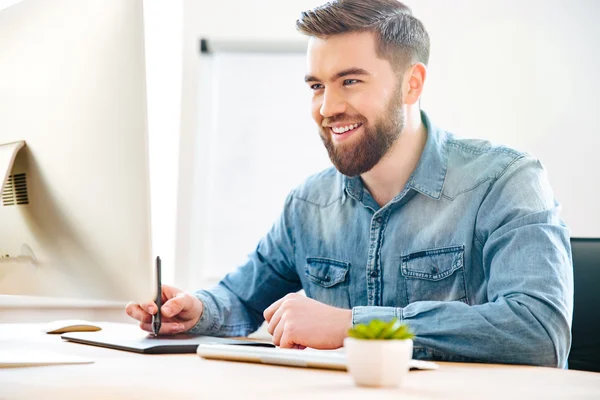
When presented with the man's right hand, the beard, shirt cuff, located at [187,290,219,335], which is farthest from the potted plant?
the beard

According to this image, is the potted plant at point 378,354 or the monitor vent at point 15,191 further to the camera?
the monitor vent at point 15,191

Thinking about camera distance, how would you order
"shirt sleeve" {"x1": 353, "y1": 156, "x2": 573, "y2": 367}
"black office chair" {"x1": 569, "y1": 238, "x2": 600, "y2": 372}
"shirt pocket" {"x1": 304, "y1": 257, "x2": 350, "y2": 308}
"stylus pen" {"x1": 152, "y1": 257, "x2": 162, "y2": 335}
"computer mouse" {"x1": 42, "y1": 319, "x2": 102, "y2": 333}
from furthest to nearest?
"shirt pocket" {"x1": 304, "y1": 257, "x2": 350, "y2": 308} < "black office chair" {"x1": 569, "y1": 238, "x2": 600, "y2": 372} < "computer mouse" {"x1": 42, "y1": 319, "x2": 102, "y2": 333} < "stylus pen" {"x1": 152, "y1": 257, "x2": 162, "y2": 335} < "shirt sleeve" {"x1": 353, "y1": 156, "x2": 573, "y2": 367}

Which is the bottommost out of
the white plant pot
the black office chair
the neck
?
the black office chair

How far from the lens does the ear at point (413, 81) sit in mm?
1690

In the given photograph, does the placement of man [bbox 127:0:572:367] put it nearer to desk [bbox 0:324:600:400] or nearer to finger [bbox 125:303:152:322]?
finger [bbox 125:303:152:322]

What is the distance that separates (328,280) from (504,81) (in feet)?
6.14

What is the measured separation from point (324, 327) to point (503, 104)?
2272mm

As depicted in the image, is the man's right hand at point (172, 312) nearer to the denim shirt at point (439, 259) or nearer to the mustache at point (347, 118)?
the denim shirt at point (439, 259)

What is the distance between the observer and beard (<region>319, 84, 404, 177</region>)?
1.62 metres

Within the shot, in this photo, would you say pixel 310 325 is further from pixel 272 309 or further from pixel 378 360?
pixel 378 360

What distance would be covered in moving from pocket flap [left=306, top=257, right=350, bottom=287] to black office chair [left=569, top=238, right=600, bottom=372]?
1.61 feet

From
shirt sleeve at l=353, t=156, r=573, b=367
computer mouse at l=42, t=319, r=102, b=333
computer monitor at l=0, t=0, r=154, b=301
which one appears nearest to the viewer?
computer monitor at l=0, t=0, r=154, b=301

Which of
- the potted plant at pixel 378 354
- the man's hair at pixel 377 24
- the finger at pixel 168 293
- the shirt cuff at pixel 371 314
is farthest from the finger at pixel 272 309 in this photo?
the man's hair at pixel 377 24

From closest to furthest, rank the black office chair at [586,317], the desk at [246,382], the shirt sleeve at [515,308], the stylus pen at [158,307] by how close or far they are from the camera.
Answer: the desk at [246,382]
the shirt sleeve at [515,308]
the stylus pen at [158,307]
the black office chair at [586,317]
